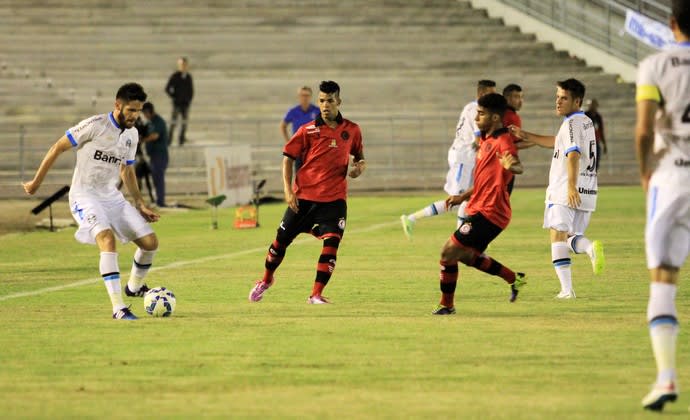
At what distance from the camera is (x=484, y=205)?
473 inches

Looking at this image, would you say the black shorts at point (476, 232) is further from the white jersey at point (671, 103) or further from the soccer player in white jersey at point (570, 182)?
the white jersey at point (671, 103)

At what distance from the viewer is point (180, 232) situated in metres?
23.0

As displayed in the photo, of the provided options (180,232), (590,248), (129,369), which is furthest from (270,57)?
(129,369)

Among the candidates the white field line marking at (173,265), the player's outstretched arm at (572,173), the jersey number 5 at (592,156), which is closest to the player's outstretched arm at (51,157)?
the white field line marking at (173,265)

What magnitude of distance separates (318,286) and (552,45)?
107ft

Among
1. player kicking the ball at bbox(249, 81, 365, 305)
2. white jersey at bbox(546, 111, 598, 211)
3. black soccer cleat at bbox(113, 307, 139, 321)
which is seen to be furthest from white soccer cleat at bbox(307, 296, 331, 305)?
white jersey at bbox(546, 111, 598, 211)

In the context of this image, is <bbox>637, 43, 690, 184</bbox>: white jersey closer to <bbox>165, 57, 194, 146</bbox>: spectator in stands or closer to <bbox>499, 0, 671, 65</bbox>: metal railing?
<bbox>165, 57, 194, 146</bbox>: spectator in stands

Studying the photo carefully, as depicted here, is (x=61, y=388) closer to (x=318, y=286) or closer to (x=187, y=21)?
(x=318, y=286)

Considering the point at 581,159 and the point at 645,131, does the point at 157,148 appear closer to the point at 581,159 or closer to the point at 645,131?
the point at 581,159

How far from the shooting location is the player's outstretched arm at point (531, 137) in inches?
468

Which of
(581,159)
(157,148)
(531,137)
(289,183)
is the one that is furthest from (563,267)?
(157,148)

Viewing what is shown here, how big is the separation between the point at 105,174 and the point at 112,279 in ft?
3.72

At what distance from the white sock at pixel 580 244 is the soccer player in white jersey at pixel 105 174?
403 centimetres

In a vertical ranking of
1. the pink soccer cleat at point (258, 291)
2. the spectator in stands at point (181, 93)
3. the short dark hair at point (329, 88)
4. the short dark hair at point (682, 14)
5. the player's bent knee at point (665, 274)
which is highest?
the spectator in stands at point (181, 93)
